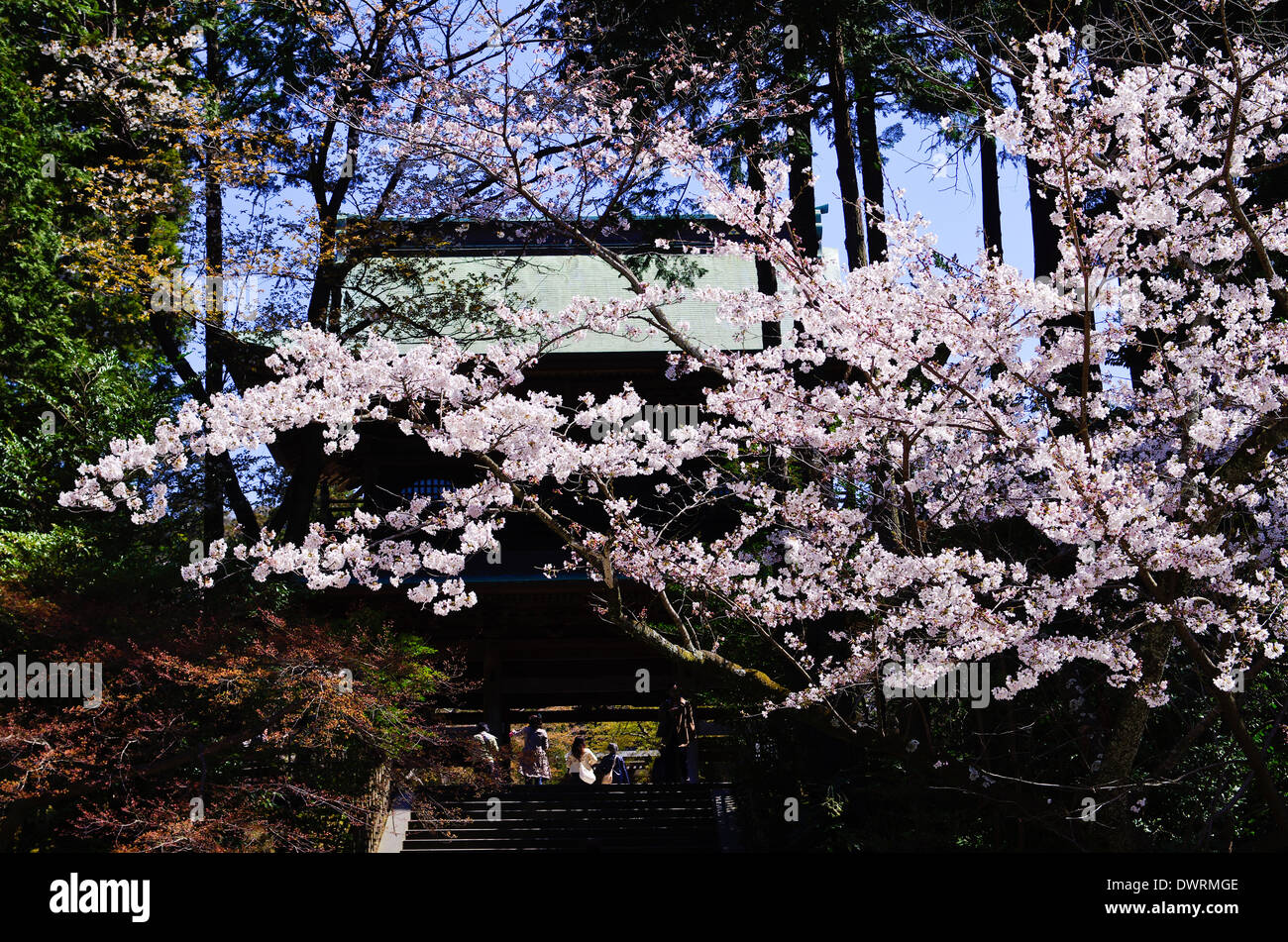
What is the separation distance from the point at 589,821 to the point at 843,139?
7.77 meters

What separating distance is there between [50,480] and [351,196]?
5249 mm

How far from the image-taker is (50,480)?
481 inches

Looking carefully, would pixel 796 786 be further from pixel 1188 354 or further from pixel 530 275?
pixel 530 275

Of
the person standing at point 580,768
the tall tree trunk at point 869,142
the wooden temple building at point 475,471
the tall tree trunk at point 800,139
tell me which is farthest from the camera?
the person standing at point 580,768

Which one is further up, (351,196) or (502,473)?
(351,196)

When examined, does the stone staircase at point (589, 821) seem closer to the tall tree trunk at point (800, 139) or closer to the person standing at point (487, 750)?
the person standing at point (487, 750)

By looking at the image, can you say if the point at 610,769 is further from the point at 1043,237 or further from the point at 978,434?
the point at 978,434

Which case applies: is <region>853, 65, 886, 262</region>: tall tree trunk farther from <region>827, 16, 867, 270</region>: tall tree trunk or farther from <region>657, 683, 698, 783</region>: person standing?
<region>657, 683, 698, 783</region>: person standing

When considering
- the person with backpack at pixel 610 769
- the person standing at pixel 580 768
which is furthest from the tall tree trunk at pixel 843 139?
the person with backpack at pixel 610 769

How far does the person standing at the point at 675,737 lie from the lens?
41.9 ft

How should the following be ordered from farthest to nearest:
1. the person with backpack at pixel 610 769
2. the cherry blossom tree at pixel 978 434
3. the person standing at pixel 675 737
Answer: the person with backpack at pixel 610 769 < the person standing at pixel 675 737 < the cherry blossom tree at pixel 978 434

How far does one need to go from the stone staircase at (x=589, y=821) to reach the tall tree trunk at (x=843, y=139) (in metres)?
6.28
